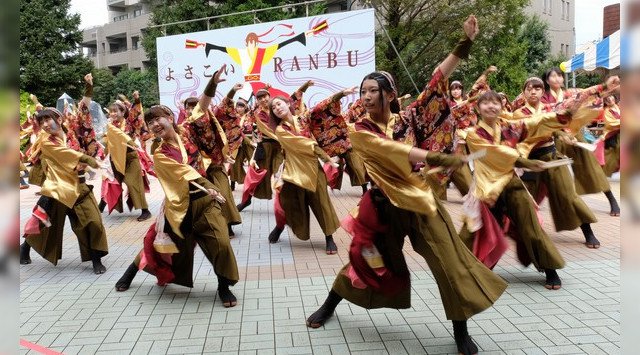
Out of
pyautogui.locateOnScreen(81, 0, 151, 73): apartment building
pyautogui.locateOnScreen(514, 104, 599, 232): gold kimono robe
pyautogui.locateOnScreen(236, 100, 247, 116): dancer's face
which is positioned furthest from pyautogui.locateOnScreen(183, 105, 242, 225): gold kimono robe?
pyautogui.locateOnScreen(81, 0, 151, 73): apartment building

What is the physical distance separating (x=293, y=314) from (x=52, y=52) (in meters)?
25.6

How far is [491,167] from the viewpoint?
4.53 meters

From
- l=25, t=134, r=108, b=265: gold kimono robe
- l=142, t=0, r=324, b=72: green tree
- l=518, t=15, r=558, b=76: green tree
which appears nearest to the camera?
l=25, t=134, r=108, b=265: gold kimono robe

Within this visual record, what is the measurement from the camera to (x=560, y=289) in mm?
4516

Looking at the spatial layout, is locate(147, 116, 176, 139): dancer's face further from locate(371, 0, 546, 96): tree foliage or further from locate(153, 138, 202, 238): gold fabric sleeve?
locate(371, 0, 546, 96): tree foliage

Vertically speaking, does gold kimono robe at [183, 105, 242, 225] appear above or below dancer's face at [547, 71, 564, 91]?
below

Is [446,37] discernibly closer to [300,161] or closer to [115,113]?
[115,113]

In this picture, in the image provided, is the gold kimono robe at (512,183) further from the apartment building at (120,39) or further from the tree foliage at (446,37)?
the apartment building at (120,39)

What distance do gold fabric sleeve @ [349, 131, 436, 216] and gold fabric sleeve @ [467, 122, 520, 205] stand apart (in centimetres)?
130

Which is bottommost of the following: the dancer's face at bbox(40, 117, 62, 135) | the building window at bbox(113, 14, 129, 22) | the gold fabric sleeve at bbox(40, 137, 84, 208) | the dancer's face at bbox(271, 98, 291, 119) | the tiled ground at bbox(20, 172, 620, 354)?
the tiled ground at bbox(20, 172, 620, 354)

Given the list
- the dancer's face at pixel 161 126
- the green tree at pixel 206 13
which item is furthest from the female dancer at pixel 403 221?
the green tree at pixel 206 13

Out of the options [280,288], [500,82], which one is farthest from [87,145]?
[500,82]

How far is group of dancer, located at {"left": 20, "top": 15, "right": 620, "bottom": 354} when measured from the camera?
130 inches

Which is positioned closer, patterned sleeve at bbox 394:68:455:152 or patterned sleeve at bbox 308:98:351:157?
patterned sleeve at bbox 394:68:455:152
